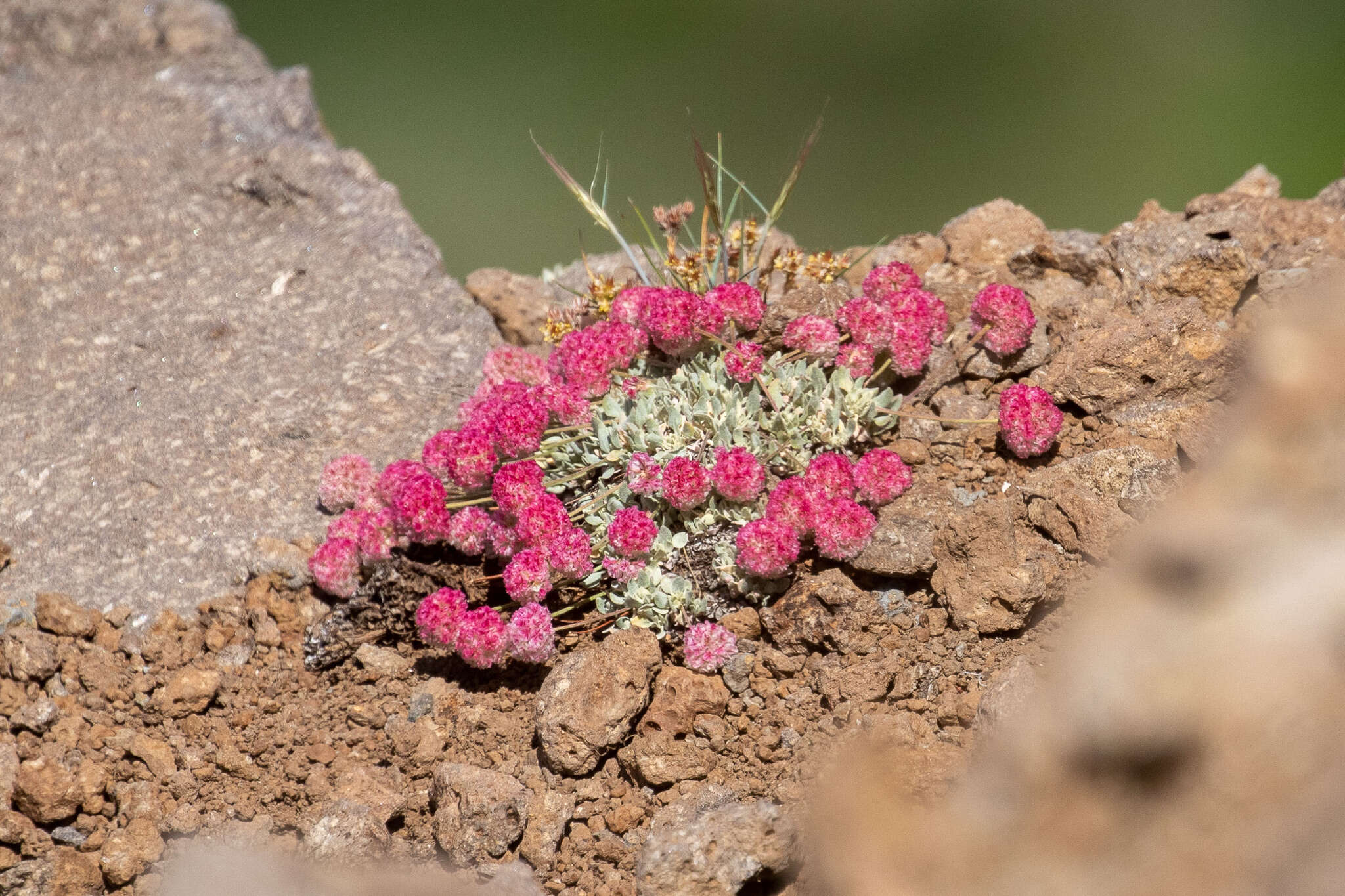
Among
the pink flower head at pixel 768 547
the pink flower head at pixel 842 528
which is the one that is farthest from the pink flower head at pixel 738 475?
the pink flower head at pixel 842 528

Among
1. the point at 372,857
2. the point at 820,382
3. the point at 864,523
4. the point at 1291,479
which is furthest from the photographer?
the point at 820,382

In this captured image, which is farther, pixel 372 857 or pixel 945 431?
pixel 945 431

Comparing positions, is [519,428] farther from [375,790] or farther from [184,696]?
[184,696]

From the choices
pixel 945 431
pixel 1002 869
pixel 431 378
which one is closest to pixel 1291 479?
pixel 1002 869

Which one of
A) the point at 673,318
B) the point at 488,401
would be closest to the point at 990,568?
the point at 673,318

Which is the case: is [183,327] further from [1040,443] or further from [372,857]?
[1040,443]

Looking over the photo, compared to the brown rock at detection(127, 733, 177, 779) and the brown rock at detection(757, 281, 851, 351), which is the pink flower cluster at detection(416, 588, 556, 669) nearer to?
the brown rock at detection(127, 733, 177, 779)
